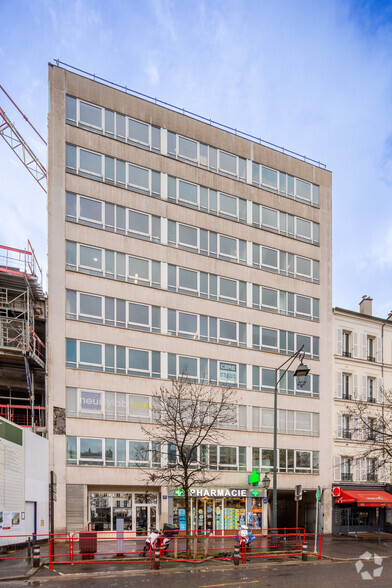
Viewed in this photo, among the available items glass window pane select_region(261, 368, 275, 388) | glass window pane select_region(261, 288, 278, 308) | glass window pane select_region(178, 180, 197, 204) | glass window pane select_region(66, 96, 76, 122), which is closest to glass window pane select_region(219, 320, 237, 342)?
glass window pane select_region(261, 288, 278, 308)

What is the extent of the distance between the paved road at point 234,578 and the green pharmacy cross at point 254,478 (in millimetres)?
10521

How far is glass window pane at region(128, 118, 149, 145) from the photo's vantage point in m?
36.7

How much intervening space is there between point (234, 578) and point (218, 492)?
56.2 feet

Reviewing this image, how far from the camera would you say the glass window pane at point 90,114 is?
Result: 35.1 m

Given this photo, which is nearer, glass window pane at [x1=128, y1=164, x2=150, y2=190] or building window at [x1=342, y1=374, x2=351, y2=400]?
glass window pane at [x1=128, y1=164, x2=150, y2=190]

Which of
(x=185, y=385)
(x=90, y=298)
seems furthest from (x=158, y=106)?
(x=185, y=385)

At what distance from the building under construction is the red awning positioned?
65.6 ft

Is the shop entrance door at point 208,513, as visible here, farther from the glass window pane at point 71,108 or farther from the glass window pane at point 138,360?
the glass window pane at point 71,108

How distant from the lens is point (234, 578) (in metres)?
18.9

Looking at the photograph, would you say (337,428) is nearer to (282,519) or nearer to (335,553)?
(282,519)

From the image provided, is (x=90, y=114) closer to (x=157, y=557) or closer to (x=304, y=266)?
(x=304, y=266)

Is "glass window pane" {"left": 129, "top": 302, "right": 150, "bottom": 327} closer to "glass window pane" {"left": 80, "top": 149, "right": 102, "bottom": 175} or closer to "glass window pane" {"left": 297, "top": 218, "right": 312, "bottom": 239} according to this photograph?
"glass window pane" {"left": 80, "top": 149, "right": 102, "bottom": 175}

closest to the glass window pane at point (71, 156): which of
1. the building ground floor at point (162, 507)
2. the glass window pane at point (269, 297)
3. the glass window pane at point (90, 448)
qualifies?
the glass window pane at point (269, 297)

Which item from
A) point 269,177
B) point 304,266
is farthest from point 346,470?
point 269,177
